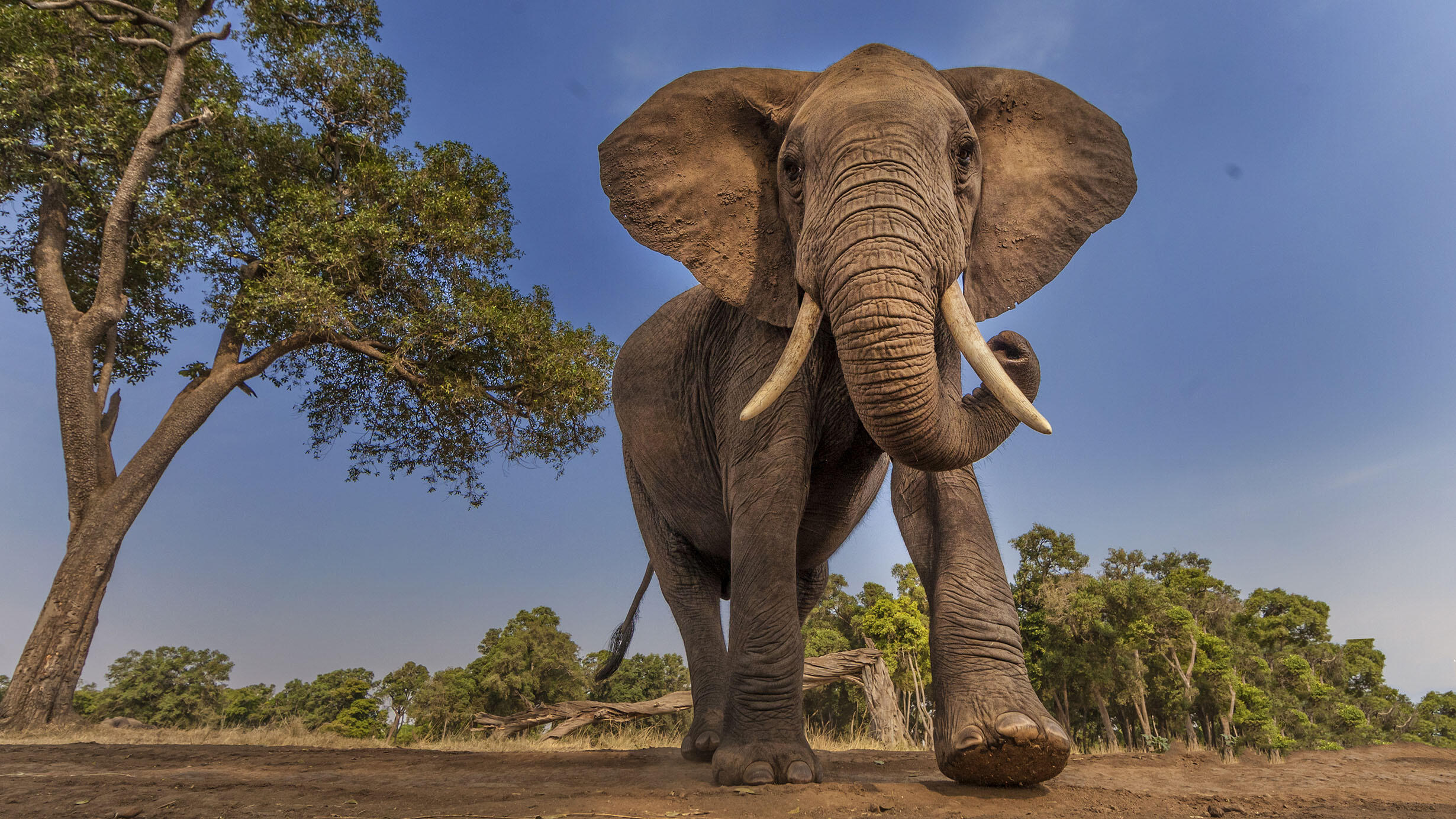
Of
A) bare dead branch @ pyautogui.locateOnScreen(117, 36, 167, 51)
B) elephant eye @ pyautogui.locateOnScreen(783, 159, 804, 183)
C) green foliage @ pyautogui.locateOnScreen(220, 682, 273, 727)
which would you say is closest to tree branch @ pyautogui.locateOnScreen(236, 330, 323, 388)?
bare dead branch @ pyautogui.locateOnScreen(117, 36, 167, 51)

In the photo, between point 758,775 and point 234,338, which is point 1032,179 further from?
point 234,338

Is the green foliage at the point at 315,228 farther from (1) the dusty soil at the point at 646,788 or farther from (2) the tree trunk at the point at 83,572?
(1) the dusty soil at the point at 646,788

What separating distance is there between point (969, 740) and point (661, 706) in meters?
11.3

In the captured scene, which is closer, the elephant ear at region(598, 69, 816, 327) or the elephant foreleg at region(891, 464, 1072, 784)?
the elephant foreleg at region(891, 464, 1072, 784)

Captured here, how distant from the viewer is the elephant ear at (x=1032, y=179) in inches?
158

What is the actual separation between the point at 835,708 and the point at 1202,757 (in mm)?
30615

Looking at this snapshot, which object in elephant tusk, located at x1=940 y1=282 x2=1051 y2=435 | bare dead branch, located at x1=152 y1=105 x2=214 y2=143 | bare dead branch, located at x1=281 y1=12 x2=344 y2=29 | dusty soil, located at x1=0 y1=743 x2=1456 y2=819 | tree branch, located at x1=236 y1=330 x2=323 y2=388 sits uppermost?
bare dead branch, located at x1=281 y1=12 x2=344 y2=29

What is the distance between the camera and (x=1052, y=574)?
24.4m

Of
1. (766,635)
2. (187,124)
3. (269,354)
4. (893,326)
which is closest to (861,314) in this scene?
(893,326)

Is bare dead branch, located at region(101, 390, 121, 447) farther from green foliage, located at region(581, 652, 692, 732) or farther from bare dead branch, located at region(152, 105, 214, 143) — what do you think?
green foliage, located at region(581, 652, 692, 732)

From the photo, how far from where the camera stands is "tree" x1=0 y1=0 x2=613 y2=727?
12039 mm

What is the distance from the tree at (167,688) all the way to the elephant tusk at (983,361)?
2536 centimetres

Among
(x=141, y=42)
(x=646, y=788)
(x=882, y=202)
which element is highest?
(x=141, y=42)

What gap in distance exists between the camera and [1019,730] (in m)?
2.84
